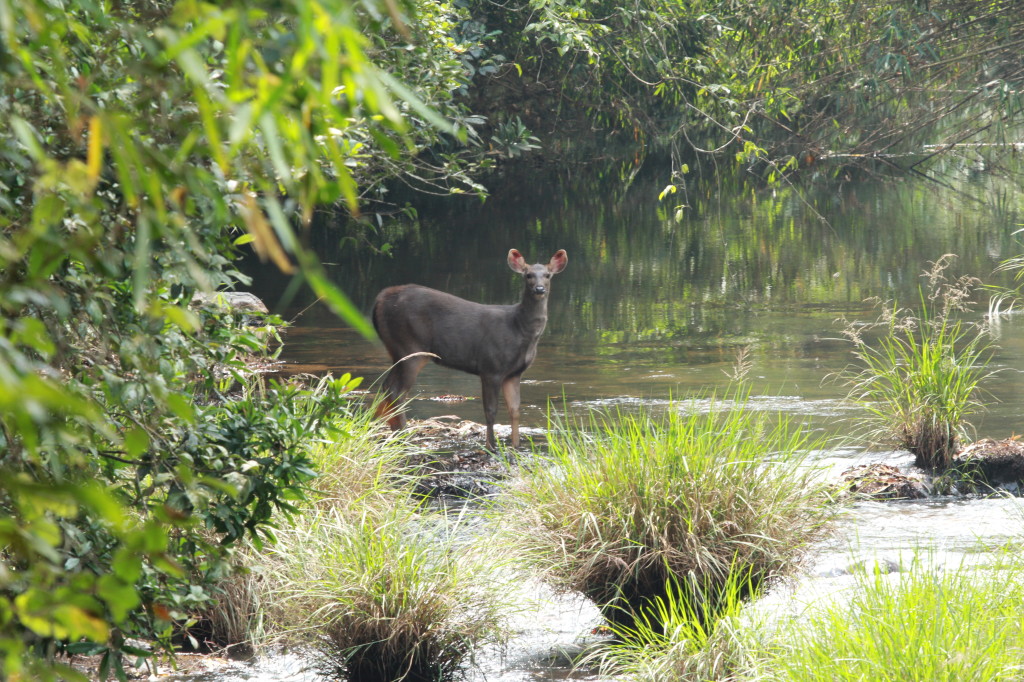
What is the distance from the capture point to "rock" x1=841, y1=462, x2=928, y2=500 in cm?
820

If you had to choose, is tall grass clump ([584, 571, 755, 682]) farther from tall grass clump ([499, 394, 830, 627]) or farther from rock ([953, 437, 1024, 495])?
rock ([953, 437, 1024, 495])

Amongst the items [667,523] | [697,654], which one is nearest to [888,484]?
[667,523]

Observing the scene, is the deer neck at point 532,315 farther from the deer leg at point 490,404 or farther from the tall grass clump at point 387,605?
the tall grass clump at point 387,605

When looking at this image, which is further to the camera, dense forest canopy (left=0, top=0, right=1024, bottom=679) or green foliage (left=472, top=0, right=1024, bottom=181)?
green foliage (left=472, top=0, right=1024, bottom=181)

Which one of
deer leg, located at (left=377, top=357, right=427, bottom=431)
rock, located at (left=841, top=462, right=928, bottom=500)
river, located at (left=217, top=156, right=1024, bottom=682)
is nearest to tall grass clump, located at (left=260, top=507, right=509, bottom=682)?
river, located at (left=217, top=156, right=1024, bottom=682)

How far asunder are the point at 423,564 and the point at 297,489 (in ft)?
5.35

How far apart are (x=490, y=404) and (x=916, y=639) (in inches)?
257

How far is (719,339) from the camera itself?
15836mm

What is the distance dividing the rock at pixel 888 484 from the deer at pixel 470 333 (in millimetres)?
2950

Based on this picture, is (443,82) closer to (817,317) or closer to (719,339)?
(719,339)

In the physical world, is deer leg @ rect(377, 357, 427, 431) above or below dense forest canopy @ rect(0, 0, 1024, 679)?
below

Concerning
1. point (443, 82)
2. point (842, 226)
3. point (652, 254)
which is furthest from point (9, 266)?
point (842, 226)

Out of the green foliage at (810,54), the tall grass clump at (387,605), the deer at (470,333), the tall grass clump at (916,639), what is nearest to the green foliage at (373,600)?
the tall grass clump at (387,605)

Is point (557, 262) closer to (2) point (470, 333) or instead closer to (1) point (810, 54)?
(2) point (470, 333)
